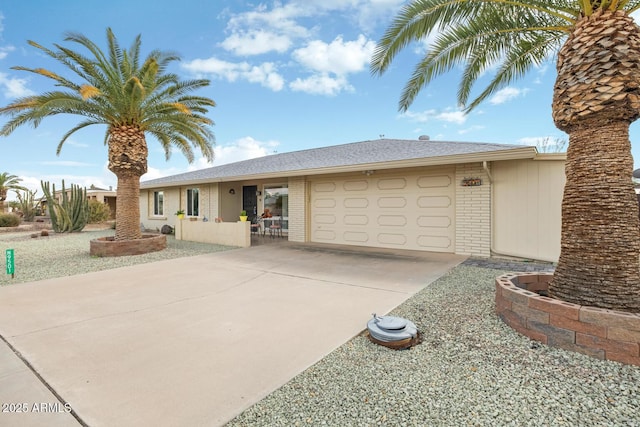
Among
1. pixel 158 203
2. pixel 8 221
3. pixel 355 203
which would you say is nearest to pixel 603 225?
pixel 355 203

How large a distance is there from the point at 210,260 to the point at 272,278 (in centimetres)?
295

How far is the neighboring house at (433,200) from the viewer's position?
24.8ft

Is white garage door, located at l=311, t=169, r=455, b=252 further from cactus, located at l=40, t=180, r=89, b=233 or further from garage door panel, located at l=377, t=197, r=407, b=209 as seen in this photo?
cactus, located at l=40, t=180, r=89, b=233

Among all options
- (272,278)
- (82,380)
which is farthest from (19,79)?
(82,380)

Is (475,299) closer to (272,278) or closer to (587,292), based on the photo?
(587,292)

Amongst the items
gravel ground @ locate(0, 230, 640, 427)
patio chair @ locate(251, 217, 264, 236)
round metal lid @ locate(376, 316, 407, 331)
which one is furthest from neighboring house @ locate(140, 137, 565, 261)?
round metal lid @ locate(376, 316, 407, 331)

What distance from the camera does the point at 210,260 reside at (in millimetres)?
8430

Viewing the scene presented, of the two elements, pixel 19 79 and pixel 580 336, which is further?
pixel 19 79

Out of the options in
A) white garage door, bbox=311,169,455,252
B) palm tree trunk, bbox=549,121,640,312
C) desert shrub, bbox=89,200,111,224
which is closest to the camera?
palm tree trunk, bbox=549,121,640,312

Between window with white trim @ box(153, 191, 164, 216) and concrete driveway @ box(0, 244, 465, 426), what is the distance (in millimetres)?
11455

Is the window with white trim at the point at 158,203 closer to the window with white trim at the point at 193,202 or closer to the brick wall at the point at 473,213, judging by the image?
the window with white trim at the point at 193,202

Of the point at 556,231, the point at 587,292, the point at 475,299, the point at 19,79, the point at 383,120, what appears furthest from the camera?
the point at 383,120

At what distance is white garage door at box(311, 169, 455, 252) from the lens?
30.0 ft

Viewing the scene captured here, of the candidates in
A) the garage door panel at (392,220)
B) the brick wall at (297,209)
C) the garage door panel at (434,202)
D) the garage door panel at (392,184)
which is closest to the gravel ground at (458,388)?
the garage door panel at (434,202)
